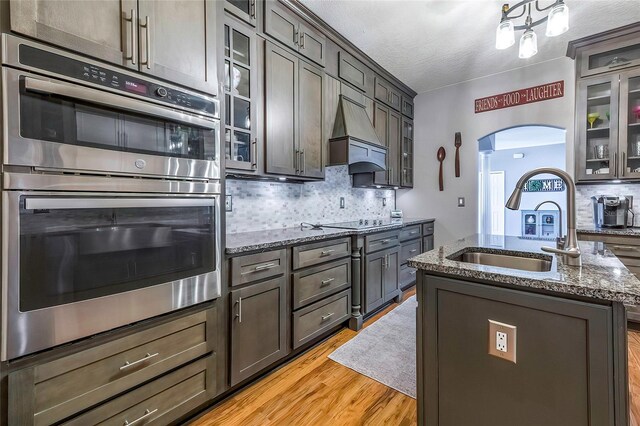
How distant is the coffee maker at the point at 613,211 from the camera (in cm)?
297

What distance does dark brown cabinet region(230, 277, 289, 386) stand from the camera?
1.75 meters

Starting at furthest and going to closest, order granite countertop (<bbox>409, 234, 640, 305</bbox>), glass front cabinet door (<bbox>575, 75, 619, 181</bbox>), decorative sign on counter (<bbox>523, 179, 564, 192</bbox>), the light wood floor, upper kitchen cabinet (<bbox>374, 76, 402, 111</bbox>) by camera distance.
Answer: decorative sign on counter (<bbox>523, 179, 564, 192</bbox>), upper kitchen cabinet (<bbox>374, 76, 402, 111</bbox>), glass front cabinet door (<bbox>575, 75, 619, 181</bbox>), the light wood floor, granite countertop (<bbox>409, 234, 640, 305</bbox>)

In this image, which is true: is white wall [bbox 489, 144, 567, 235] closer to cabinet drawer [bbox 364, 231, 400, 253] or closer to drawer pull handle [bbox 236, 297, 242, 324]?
cabinet drawer [bbox 364, 231, 400, 253]

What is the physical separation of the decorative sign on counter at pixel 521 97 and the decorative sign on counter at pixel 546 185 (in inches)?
183

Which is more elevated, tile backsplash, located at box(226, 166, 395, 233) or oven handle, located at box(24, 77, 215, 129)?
oven handle, located at box(24, 77, 215, 129)

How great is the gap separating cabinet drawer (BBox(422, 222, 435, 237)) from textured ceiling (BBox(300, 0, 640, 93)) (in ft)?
6.74

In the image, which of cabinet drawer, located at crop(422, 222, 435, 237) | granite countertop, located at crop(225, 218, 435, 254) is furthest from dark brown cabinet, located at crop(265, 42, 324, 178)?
cabinet drawer, located at crop(422, 222, 435, 237)

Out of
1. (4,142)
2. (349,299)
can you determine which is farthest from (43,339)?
(349,299)

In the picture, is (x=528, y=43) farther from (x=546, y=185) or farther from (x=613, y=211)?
(x=546, y=185)

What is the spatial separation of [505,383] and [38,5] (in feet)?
7.45

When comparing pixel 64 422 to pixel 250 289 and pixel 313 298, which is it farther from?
pixel 313 298

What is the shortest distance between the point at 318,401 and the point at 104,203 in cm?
160

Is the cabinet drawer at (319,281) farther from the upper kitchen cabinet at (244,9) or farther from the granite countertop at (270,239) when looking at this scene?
the upper kitchen cabinet at (244,9)

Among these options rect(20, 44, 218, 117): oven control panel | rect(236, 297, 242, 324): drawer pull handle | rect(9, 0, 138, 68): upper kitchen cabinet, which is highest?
rect(9, 0, 138, 68): upper kitchen cabinet
